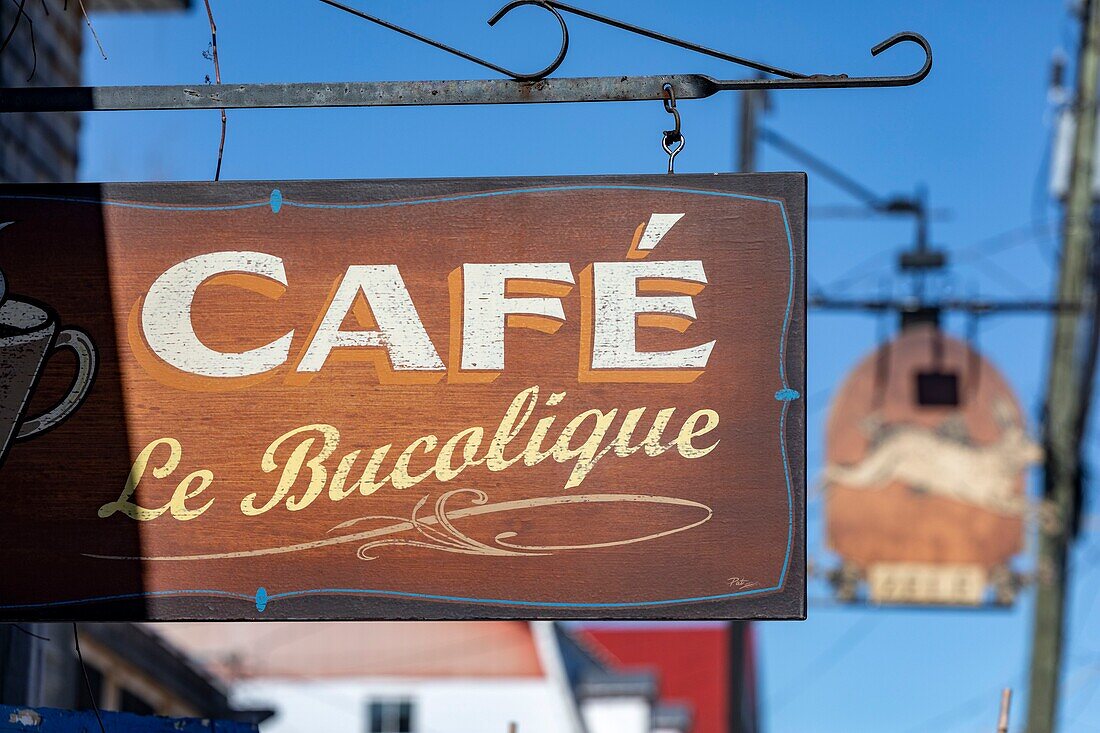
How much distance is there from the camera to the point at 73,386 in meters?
4.15

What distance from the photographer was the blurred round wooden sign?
13125 mm

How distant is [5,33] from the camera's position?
7.35 metres

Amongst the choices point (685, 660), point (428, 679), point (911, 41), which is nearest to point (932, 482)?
point (911, 41)

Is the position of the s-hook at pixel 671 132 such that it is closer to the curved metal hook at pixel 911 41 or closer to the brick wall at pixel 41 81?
the curved metal hook at pixel 911 41

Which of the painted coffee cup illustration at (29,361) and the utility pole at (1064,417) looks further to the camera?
the utility pole at (1064,417)

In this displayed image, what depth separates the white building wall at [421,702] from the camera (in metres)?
23.2

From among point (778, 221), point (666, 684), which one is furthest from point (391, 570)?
point (666, 684)

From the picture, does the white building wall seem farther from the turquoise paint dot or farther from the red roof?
the turquoise paint dot

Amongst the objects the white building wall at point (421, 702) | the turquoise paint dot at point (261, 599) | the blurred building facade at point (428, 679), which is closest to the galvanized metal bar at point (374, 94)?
the turquoise paint dot at point (261, 599)

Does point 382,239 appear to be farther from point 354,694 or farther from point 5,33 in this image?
point 354,694

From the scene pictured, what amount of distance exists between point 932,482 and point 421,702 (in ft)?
41.3

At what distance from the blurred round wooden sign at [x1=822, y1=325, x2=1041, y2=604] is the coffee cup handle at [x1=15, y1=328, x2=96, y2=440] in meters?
9.85

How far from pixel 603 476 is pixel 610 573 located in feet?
0.77

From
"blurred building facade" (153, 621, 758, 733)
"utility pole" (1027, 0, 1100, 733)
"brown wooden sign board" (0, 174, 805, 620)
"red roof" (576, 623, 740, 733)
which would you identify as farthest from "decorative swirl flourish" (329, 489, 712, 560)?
"red roof" (576, 623, 740, 733)
